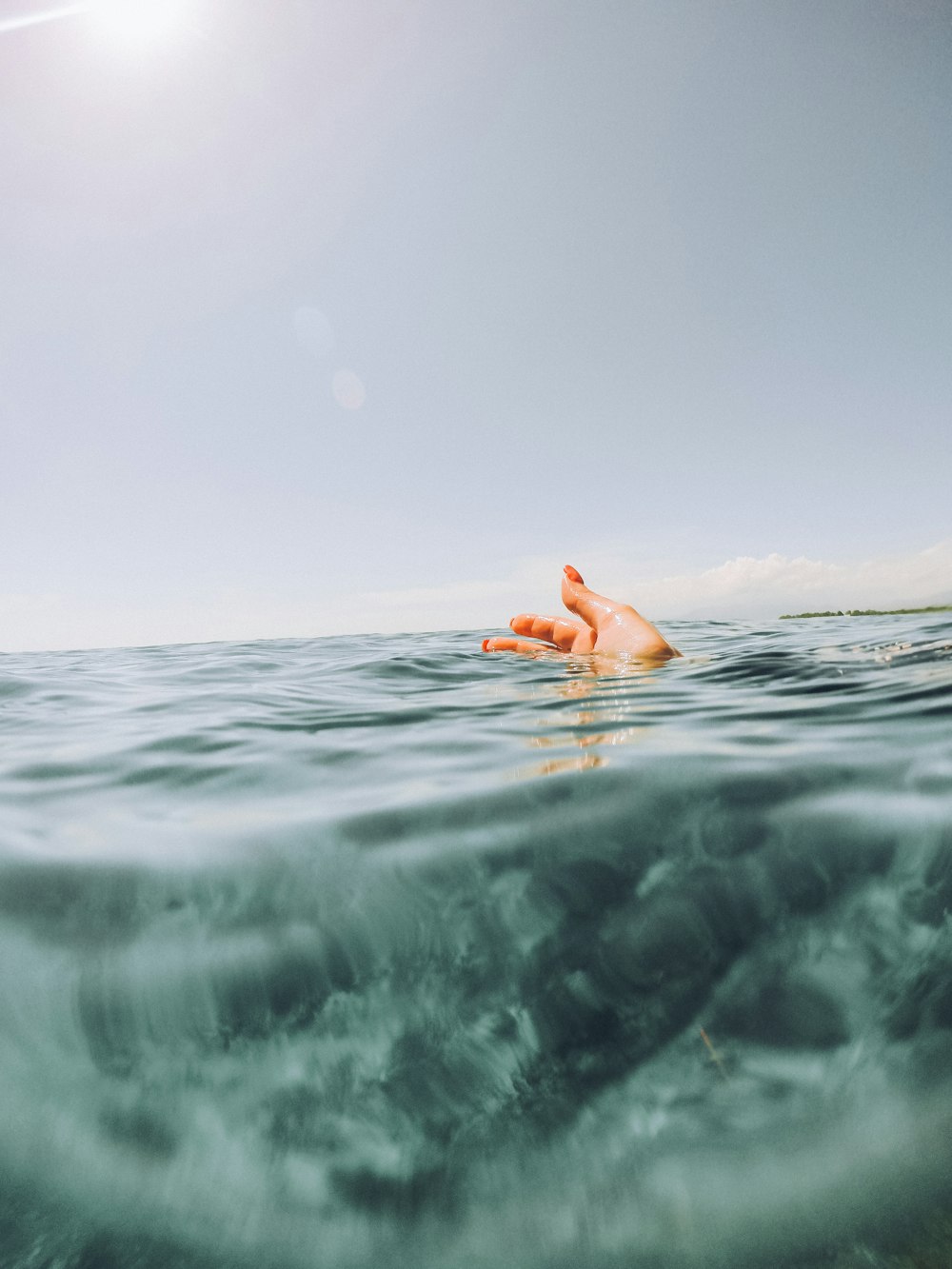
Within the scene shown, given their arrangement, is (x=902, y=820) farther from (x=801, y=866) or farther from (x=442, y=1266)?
(x=442, y=1266)

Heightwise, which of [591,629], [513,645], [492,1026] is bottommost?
[492,1026]

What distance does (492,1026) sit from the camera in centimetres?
110

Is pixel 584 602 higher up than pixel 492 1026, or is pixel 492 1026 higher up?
pixel 584 602

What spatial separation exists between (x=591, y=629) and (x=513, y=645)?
1.24 m

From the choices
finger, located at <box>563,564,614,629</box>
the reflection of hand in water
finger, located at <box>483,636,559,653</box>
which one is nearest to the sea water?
the reflection of hand in water

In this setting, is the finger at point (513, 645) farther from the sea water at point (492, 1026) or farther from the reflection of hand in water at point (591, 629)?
the sea water at point (492, 1026)

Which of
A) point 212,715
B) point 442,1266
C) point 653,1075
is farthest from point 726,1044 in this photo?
point 212,715

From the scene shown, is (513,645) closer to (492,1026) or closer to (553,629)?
(553,629)

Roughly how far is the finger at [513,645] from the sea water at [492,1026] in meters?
4.41

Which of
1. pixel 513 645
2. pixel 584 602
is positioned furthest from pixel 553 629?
pixel 513 645

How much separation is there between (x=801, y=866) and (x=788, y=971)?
0.23 metres

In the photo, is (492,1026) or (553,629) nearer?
(492,1026)

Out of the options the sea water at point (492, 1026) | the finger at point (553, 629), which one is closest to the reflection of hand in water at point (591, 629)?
the finger at point (553, 629)

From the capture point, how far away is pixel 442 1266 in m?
0.88
